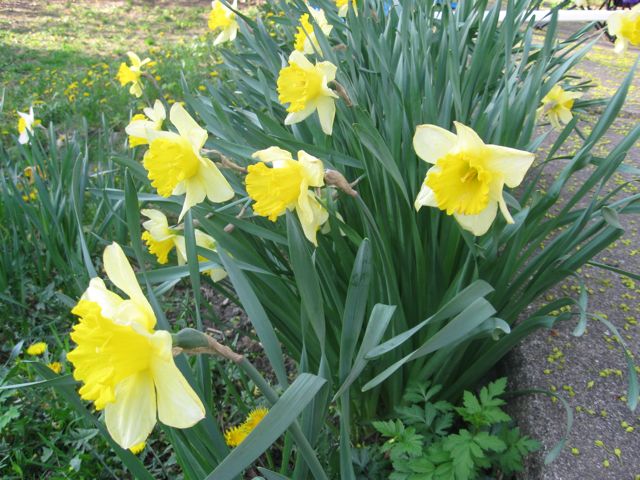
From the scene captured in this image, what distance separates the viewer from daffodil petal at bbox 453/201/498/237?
964 mm

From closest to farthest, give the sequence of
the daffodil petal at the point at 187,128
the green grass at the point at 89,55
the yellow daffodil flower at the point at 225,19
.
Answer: the daffodil petal at the point at 187,128 < the yellow daffodil flower at the point at 225,19 < the green grass at the point at 89,55


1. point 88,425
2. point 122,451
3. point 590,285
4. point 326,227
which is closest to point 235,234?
point 326,227

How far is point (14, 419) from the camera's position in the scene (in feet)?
4.93

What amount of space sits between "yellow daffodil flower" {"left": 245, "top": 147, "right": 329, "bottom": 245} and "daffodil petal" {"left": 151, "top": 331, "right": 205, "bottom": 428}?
1.48 ft

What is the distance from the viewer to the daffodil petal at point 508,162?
901 mm

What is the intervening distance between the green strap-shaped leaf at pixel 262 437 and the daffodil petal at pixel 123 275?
19 centimetres

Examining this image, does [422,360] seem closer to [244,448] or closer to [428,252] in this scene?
[428,252]

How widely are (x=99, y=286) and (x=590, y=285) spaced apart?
1379 millimetres

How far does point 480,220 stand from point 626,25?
3.86 feet

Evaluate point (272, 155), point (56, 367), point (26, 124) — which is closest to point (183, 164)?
point (272, 155)

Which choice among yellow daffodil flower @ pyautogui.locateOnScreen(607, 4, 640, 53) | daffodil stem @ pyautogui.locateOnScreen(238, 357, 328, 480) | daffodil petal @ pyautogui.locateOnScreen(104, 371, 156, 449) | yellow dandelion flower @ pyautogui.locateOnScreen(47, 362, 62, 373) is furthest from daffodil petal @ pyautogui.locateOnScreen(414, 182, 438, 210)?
yellow dandelion flower @ pyautogui.locateOnScreen(47, 362, 62, 373)

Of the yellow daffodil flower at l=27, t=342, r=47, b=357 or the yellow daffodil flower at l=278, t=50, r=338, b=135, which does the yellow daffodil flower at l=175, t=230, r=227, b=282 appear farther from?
the yellow daffodil flower at l=27, t=342, r=47, b=357

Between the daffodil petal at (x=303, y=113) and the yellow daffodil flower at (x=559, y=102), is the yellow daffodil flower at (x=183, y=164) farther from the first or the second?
the yellow daffodil flower at (x=559, y=102)

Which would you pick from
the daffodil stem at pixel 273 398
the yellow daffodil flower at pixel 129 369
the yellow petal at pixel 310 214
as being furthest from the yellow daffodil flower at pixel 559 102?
the yellow daffodil flower at pixel 129 369
